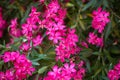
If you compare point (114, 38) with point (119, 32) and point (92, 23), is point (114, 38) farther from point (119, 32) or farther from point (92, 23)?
point (92, 23)

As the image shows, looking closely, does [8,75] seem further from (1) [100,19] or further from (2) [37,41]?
(1) [100,19]

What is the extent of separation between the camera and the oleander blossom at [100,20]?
2115 mm

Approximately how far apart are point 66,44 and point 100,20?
0.32 meters

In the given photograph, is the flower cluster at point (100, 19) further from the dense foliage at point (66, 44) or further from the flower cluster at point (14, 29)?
the flower cluster at point (14, 29)

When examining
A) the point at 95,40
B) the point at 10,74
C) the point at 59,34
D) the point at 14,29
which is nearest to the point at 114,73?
the point at 95,40

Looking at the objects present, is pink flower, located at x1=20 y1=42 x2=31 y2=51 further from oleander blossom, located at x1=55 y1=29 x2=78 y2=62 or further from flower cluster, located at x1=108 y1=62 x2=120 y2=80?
flower cluster, located at x1=108 y1=62 x2=120 y2=80

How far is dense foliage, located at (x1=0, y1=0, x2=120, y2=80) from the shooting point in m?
1.95

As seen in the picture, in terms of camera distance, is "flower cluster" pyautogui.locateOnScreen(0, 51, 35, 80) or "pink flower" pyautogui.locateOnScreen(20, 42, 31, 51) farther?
"pink flower" pyautogui.locateOnScreen(20, 42, 31, 51)

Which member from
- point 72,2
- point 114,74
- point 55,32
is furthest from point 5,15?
point 114,74

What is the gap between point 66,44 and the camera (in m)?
1.97

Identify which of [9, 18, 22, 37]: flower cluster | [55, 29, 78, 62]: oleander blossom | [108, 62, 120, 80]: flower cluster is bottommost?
[108, 62, 120, 80]: flower cluster

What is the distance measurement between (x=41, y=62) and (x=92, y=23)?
0.45 metres

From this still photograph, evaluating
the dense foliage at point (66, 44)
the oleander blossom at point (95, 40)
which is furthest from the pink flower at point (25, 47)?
the oleander blossom at point (95, 40)

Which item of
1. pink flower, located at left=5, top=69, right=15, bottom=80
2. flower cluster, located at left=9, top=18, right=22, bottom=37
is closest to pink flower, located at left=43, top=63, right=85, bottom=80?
pink flower, located at left=5, top=69, right=15, bottom=80
